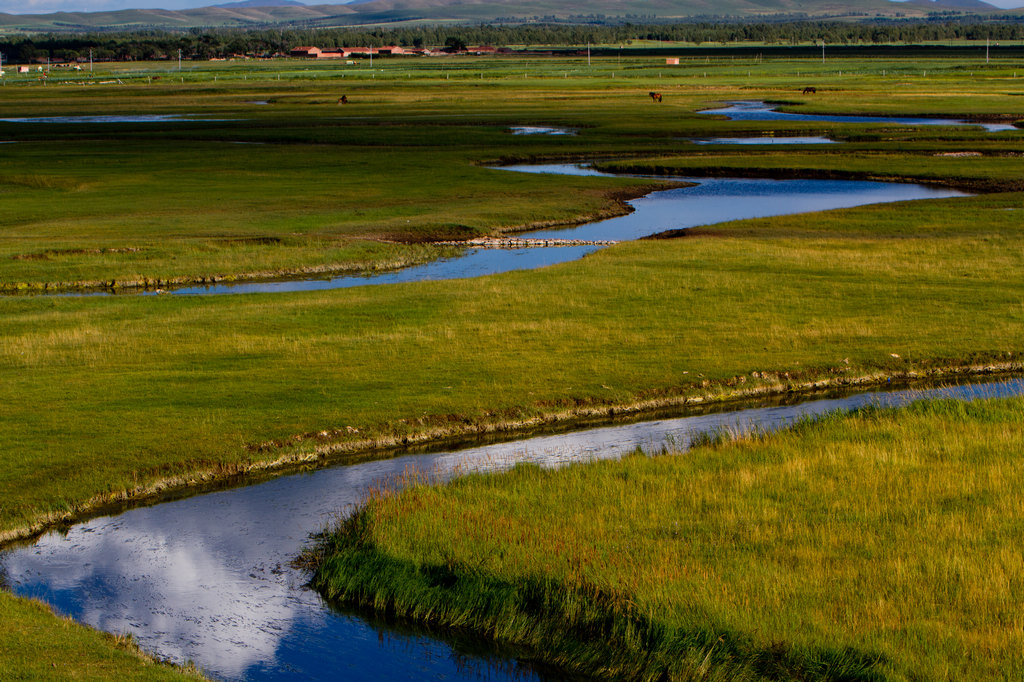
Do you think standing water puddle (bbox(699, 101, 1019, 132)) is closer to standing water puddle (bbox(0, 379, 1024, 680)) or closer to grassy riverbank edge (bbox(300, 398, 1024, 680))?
grassy riverbank edge (bbox(300, 398, 1024, 680))

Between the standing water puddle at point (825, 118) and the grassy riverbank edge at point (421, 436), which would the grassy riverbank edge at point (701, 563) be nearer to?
the grassy riverbank edge at point (421, 436)

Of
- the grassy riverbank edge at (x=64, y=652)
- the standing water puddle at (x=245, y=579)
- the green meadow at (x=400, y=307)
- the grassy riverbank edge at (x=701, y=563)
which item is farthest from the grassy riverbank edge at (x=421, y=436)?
the grassy riverbank edge at (x=64, y=652)

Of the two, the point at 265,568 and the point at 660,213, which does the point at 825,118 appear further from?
the point at 265,568

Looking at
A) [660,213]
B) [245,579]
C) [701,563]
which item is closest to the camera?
[701,563]

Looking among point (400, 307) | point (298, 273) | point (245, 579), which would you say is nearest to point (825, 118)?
point (298, 273)

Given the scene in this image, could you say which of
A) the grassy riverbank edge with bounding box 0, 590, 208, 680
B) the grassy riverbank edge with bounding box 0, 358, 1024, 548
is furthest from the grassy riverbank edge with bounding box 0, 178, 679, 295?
the grassy riverbank edge with bounding box 0, 590, 208, 680

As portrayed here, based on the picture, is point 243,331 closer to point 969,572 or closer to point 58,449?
point 58,449

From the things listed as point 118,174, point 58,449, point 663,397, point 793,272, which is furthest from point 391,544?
point 118,174
